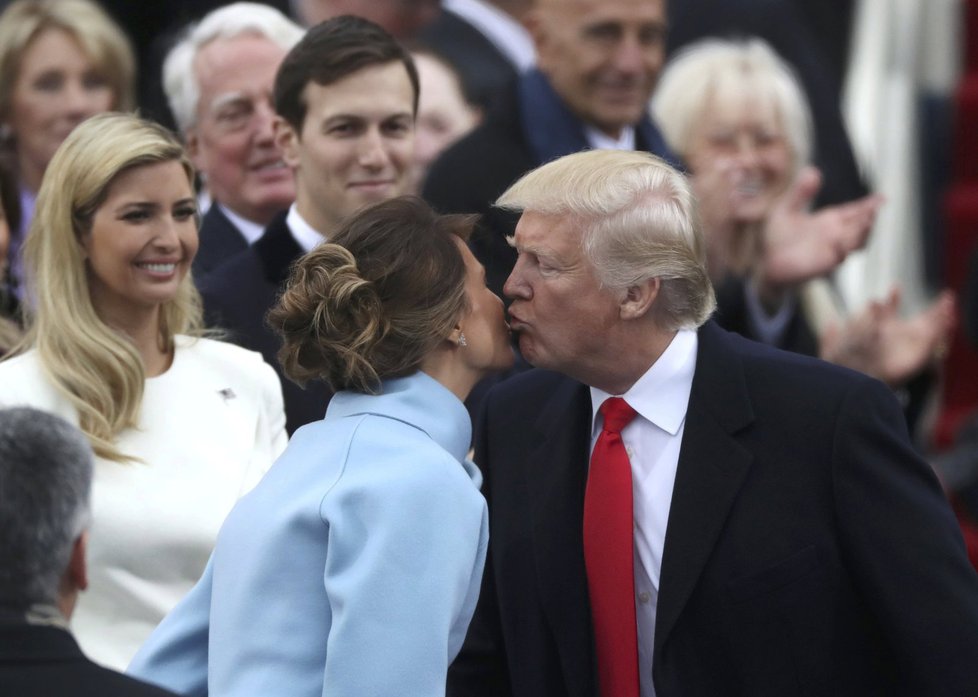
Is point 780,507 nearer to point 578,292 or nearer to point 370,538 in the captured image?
point 578,292

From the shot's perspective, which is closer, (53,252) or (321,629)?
(321,629)

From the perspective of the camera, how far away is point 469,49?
26.2 ft

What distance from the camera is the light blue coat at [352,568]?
109 inches

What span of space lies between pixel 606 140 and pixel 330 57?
1010mm

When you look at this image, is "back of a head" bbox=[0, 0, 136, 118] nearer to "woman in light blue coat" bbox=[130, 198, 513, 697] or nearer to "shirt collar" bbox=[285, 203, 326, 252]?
"shirt collar" bbox=[285, 203, 326, 252]

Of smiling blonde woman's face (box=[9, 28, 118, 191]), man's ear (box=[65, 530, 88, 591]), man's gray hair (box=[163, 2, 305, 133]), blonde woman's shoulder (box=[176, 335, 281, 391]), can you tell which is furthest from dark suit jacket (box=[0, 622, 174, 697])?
smiling blonde woman's face (box=[9, 28, 118, 191])

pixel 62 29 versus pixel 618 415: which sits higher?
pixel 62 29

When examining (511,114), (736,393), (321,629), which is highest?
(511,114)

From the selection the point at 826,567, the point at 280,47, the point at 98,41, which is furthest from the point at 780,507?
the point at 98,41

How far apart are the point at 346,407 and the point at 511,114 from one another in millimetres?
2494

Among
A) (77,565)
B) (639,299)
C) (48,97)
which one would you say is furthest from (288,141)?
(77,565)

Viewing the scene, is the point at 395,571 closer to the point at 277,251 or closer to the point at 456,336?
the point at 456,336

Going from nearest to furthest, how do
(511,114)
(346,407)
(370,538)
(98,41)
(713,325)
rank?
(370,538) → (346,407) → (713,325) → (511,114) → (98,41)

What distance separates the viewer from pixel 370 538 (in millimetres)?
2781
